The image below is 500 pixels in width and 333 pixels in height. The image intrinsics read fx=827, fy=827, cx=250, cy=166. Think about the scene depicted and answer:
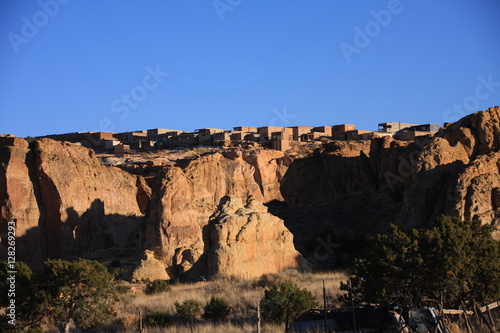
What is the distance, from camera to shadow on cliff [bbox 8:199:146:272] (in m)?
55.1

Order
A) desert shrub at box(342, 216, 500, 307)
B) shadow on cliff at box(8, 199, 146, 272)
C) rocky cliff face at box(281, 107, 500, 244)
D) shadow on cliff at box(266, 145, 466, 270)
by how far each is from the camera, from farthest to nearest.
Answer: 1. shadow on cliff at box(8, 199, 146, 272)
2. shadow on cliff at box(266, 145, 466, 270)
3. rocky cliff face at box(281, 107, 500, 244)
4. desert shrub at box(342, 216, 500, 307)

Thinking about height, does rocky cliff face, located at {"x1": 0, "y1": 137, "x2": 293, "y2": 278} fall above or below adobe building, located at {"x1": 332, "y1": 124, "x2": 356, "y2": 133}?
below

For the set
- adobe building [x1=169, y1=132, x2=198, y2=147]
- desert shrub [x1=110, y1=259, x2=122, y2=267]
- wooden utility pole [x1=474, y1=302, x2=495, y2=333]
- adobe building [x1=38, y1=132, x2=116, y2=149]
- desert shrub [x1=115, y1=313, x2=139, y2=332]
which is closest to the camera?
wooden utility pole [x1=474, y1=302, x2=495, y2=333]

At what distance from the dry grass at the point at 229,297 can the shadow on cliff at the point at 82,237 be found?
18870mm

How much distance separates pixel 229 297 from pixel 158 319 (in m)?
3.51

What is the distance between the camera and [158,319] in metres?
28.1

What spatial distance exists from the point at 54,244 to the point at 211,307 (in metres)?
30.7

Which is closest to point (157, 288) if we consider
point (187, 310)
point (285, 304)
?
point (187, 310)

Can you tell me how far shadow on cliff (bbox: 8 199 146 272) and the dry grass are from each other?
61.9ft

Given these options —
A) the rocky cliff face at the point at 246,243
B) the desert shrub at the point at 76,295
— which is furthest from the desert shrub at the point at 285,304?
the rocky cliff face at the point at 246,243

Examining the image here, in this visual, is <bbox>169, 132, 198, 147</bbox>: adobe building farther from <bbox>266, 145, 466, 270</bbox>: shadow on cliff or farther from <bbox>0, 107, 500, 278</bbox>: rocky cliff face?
<bbox>266, 145, 466, 270</bbox>: shadow on cliff

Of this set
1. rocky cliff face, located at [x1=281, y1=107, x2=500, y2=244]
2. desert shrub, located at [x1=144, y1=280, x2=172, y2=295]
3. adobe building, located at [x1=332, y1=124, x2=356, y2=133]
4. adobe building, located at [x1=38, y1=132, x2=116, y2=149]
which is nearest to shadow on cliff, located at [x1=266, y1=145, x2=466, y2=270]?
rocky cliff face, located at [x1=281, y1=107, x2=500, y2=244]

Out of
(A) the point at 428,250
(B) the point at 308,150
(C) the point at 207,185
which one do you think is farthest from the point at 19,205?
(B) the point at 308,150

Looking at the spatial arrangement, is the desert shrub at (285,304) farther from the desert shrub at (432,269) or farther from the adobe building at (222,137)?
the adobe building at (222,137)
